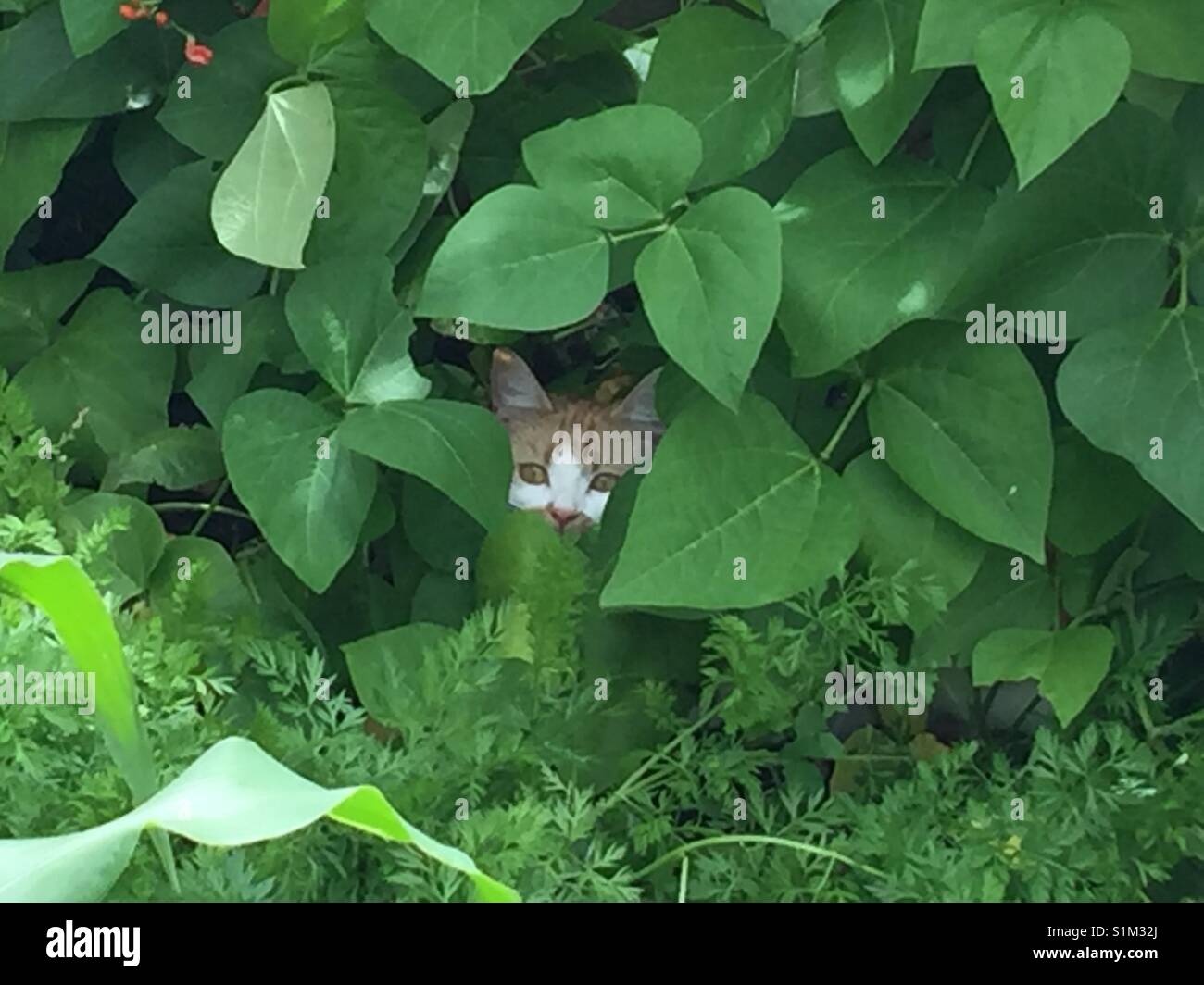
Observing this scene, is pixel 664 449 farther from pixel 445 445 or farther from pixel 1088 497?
pixel 1088 497

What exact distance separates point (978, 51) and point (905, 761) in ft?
1.21

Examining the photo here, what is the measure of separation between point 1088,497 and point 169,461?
20.6 inches

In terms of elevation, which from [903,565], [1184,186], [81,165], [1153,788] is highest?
[81,165]

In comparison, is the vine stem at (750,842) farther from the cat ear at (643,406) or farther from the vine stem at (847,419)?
the cat ear at (643,406)

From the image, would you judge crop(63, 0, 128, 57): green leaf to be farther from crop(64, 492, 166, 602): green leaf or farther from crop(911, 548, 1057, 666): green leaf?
crop(911, 548, 1057, 666): green leaf

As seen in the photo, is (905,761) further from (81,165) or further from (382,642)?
(81,165)

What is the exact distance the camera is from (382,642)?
0.69 m

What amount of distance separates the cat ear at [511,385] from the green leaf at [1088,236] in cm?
31

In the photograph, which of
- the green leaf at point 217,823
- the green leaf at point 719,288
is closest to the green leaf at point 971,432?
the green leaf at point 719,288

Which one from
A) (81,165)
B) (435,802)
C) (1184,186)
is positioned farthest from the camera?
(81,165)

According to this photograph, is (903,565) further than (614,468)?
No

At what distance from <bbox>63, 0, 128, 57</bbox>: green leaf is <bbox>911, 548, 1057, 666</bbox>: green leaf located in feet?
1.81

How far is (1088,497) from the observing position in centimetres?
70

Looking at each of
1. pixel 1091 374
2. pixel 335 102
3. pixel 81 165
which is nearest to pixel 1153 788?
pixel 1091 374
